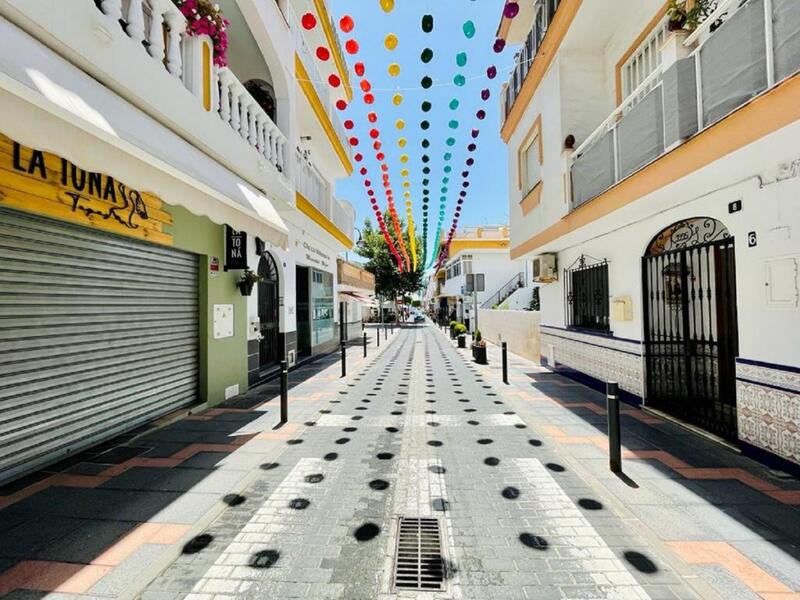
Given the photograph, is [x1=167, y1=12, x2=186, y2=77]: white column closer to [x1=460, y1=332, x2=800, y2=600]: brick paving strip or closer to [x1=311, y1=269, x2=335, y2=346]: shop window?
[x1=460, y1=332, x2=800, y2=600]: brick paving strip

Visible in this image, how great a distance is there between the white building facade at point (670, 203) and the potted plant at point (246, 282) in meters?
7.06

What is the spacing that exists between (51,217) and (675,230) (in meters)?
9.11

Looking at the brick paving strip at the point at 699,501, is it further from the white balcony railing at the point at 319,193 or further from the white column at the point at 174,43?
the white balcony railing at the point at 319,193

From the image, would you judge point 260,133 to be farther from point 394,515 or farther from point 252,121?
point 394,515

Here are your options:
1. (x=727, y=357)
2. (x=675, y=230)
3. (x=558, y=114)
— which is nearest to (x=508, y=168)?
(x=558, y=114)

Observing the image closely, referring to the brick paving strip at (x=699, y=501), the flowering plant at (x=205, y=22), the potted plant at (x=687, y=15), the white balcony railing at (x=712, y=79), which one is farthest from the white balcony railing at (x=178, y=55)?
the brick paving strip at (x=699, y=501)

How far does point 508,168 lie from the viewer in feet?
43.7

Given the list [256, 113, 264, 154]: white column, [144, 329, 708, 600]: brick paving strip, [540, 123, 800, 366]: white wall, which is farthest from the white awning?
[540, 123, 800, 366]: white wall

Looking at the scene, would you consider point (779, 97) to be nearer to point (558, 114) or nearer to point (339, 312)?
point (558, 114)

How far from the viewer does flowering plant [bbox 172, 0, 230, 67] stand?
5.53 m

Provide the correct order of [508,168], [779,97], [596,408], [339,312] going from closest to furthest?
[779,97], [596,408], [508,168], [339,312]

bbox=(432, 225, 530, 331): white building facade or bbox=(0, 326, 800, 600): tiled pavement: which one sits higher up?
bbox=(432, 225, 530, 331): white building facade

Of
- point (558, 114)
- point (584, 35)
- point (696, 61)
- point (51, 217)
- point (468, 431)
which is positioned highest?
point (584, 35)

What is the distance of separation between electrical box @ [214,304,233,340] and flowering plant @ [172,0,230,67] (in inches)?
173
